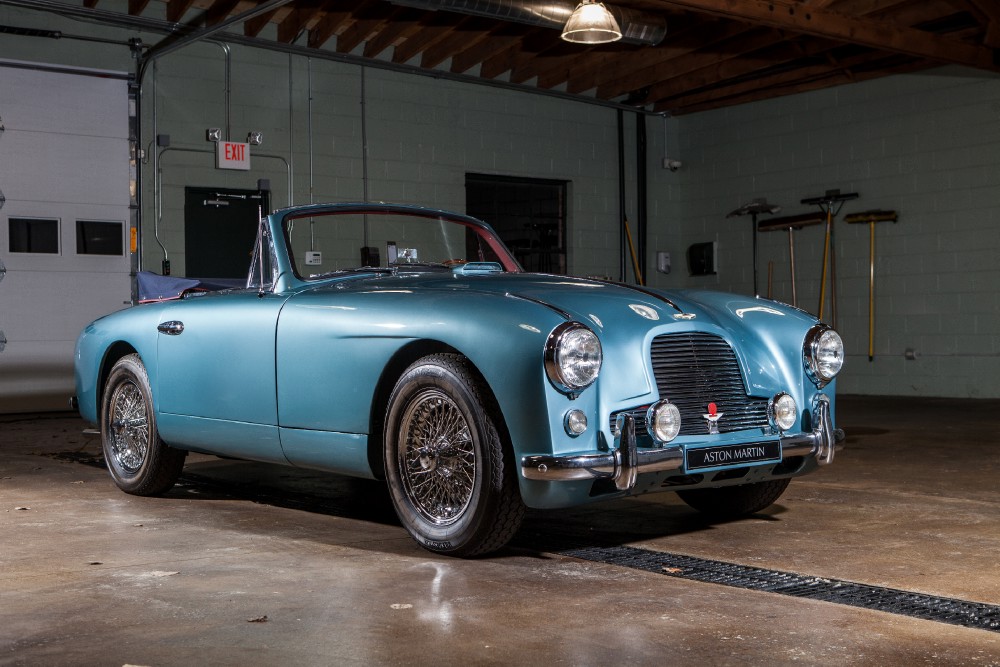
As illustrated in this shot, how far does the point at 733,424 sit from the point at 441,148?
1069 centimetres

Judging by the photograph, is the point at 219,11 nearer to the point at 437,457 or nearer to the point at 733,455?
the point at 437,457

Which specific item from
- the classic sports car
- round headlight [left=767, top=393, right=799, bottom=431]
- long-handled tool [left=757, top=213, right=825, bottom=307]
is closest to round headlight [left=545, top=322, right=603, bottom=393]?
the classic sports car

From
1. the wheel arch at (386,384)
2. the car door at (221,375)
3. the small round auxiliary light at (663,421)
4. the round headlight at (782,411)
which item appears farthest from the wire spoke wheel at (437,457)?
the round headlight at (782,411)

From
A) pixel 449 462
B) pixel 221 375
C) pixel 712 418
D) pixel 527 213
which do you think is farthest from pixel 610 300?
pixel 527 213

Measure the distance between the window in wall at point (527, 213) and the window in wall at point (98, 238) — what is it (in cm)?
479

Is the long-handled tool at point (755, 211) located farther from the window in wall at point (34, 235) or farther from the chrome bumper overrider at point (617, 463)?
the chrome bumper overrider at point (617, 463)

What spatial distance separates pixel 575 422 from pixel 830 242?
1169 centimetres

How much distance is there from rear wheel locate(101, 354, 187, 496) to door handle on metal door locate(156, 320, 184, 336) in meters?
0.26

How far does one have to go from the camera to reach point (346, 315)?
4.04 meters

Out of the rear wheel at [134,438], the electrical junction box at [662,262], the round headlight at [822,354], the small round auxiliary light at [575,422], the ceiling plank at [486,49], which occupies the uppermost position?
the ceiling plank at [486,49]

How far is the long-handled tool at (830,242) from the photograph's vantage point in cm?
1405

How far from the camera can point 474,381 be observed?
11.6ft

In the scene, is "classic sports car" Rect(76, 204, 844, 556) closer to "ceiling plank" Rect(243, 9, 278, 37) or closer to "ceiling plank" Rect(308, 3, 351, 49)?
"ceiling plank" Rect(308, 3, 351, 49)

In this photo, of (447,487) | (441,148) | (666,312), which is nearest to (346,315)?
(447,487)
